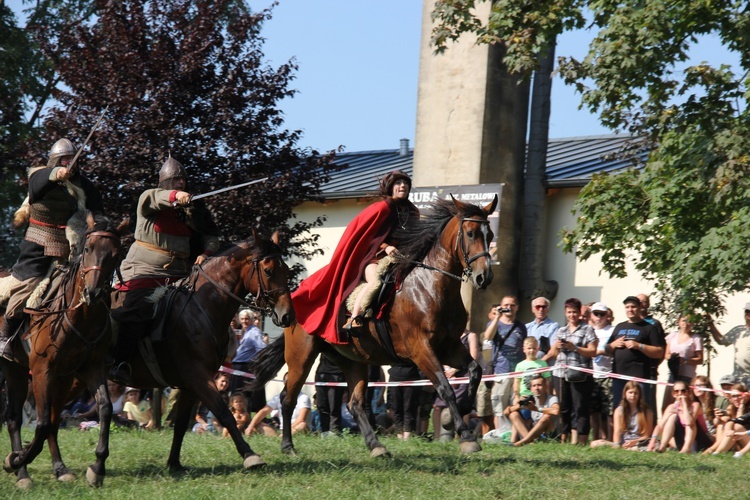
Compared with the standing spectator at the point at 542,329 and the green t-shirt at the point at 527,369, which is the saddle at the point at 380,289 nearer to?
the green t-shirt at the point at 527,369

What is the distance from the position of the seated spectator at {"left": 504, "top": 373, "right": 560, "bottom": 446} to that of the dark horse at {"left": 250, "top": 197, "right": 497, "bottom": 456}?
9.38 feet

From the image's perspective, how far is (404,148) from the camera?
100 ft

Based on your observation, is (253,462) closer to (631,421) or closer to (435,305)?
(435,305)

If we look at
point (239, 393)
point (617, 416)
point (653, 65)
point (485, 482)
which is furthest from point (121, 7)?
point (485, 482)

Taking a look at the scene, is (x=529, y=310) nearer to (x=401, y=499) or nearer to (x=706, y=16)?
(x=706, y=16)

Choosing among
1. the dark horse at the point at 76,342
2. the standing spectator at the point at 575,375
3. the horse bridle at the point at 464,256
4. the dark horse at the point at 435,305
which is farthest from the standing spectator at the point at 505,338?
the dark horse at the point at 76,342

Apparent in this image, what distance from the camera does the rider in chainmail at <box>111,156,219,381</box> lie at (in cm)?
975

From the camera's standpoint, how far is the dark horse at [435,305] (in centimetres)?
988

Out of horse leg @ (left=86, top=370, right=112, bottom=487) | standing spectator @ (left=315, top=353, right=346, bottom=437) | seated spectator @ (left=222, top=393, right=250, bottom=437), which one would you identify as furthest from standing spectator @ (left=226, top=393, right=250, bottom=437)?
horse leg @ (left=86, top=370, right=112, bottom=487)

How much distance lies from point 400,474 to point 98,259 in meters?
3.00

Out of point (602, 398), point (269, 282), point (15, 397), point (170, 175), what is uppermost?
point (170, 175)

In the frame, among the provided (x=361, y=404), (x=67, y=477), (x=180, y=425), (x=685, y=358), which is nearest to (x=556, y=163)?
(x=685, y=358)

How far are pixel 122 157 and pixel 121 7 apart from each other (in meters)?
2.66

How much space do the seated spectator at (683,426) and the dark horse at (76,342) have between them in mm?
6418
